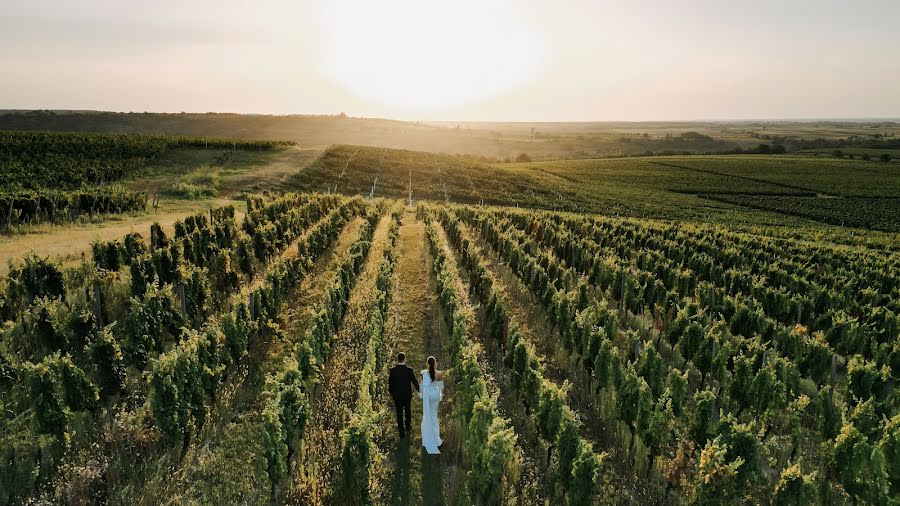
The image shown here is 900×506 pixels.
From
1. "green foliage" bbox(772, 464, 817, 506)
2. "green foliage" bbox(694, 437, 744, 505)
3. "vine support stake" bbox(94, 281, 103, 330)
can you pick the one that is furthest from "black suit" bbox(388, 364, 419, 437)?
"vine support stake" bbox(94, 281, 103, 330)

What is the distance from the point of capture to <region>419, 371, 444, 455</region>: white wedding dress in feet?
34.0

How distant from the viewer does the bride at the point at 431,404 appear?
10352 millimetres

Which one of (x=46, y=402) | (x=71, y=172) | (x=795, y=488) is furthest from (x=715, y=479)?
(x=71, y=172)

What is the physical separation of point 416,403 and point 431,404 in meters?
2.18

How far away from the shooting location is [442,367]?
566 inches

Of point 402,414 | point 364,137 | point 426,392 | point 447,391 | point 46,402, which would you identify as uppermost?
point 364,137

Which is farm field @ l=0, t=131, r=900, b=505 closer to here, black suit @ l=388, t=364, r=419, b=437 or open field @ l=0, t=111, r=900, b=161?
black suit @ l=388, t=364, r=419, b=437

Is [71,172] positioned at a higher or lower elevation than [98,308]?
higher

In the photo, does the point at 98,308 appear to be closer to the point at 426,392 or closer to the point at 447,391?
the point at 447,391

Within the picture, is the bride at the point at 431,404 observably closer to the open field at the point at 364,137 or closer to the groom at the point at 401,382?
the groom at the point at 401,382

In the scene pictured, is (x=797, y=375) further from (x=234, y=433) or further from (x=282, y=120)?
(x=282, y=120)

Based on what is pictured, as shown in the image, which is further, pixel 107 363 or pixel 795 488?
pixel 107 363

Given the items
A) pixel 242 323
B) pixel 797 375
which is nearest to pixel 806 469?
pixel 797 375

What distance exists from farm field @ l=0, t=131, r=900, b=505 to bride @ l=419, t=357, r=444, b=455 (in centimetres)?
34
